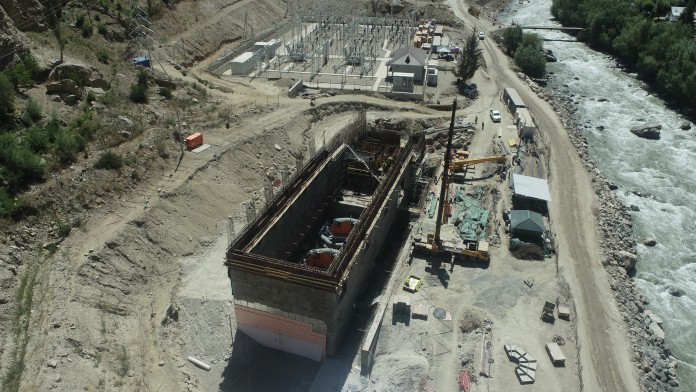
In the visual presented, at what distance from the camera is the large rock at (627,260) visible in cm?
2988

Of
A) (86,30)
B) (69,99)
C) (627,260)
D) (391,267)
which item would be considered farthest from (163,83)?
(627,260)

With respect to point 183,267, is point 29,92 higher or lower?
higher

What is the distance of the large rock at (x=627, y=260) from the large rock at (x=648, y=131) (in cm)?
2073

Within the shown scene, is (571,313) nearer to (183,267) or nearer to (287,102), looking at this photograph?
(183,267)

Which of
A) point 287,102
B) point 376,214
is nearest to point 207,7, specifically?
point 287,102

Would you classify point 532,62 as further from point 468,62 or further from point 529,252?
point 529,252

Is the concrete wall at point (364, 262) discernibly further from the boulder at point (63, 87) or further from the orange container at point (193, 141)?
the boulder at point (63, 87)

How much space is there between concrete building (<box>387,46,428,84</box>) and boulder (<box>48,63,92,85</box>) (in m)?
28.6

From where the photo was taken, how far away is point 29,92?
3409 centimetres

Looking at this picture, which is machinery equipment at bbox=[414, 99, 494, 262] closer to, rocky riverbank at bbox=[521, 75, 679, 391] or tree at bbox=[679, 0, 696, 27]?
rocky riverbank at bbox=[521, 75, 679, 391]

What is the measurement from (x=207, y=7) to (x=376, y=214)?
2019 inches

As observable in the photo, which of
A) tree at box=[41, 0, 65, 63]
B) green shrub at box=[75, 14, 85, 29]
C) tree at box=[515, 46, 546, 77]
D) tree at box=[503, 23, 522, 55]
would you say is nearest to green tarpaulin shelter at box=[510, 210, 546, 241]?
tree at box=[515, 46, 546, 77]

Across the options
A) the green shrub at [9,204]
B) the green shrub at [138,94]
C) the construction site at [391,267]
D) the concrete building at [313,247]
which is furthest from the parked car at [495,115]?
the green shrub at [9,204]

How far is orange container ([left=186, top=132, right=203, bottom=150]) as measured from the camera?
35156 millimetres
